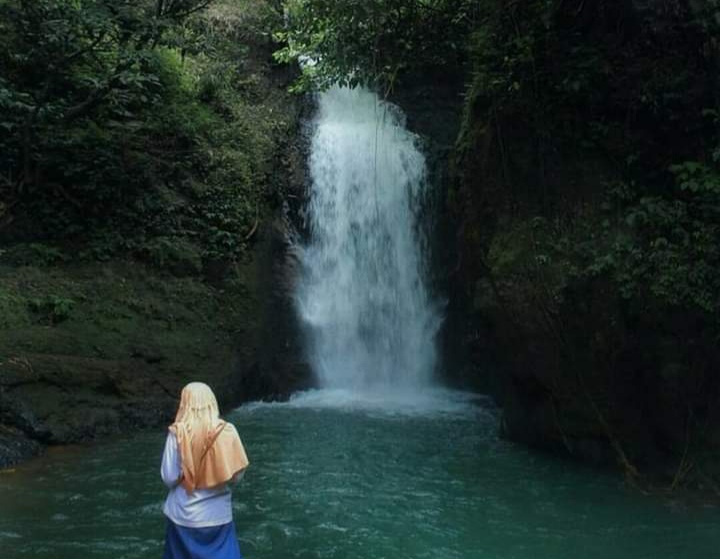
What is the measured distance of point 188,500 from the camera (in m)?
4.08

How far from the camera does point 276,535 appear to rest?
6.60 m

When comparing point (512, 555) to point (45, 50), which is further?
point (45, 50)

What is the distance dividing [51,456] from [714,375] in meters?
7.35

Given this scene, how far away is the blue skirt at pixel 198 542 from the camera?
4129 mm

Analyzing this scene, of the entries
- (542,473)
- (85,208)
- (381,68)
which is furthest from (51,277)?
(542,473)

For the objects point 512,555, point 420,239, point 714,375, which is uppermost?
point 420,239

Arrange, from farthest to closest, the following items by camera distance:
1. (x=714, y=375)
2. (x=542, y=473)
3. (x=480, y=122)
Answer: (x=480, y=122), (x=542, y=473), (x=714, y=375)

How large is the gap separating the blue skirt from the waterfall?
1016 cm

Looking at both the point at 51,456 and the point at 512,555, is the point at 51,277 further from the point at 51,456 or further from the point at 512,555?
the point at 512,555

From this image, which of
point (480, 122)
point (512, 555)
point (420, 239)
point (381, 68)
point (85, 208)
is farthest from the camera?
point (420, 239)

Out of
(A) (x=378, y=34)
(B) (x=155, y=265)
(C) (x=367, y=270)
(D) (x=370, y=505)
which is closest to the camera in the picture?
(D) (x=370, y=505)

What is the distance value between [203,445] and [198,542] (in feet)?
1.87

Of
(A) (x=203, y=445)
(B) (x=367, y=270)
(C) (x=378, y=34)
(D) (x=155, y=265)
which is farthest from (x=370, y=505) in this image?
(B) (x=367, y=270)

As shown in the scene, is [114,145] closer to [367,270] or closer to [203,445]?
[367,270]
